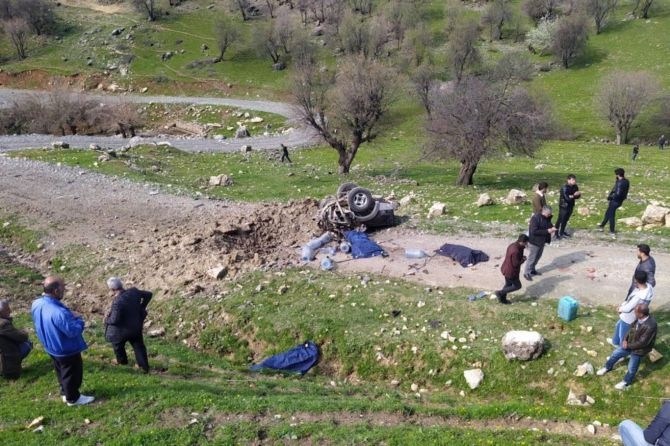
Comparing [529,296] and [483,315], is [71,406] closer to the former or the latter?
[483,315]

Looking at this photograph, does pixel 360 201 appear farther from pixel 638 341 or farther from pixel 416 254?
pixel 638 341

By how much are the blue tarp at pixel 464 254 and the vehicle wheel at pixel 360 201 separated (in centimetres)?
362

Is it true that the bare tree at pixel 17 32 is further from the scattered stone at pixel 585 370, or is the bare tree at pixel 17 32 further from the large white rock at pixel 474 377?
the scattered stone at pixel 585 370

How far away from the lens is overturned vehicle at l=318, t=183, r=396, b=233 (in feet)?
66.4

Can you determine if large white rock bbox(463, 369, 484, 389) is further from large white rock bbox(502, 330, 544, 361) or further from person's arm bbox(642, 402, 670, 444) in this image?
person's arm bbox(642, 402, 670, 444)

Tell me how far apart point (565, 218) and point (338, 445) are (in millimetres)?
13212

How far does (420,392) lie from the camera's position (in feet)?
41.3

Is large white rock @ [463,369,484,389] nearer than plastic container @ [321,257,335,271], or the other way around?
large white rock @ [463,369,484,389]

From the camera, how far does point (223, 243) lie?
20141mm

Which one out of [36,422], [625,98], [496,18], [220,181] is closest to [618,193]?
[36,422]

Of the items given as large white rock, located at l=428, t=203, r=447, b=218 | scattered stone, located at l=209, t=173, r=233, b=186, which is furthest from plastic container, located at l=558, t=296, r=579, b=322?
scattered stone, located at l=209, t=173, r=233, b=186

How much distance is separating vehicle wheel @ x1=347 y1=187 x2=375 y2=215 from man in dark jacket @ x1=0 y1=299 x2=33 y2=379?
40.1 ft

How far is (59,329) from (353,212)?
12.5 meters

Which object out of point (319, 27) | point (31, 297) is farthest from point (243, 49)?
point (31, 297)
